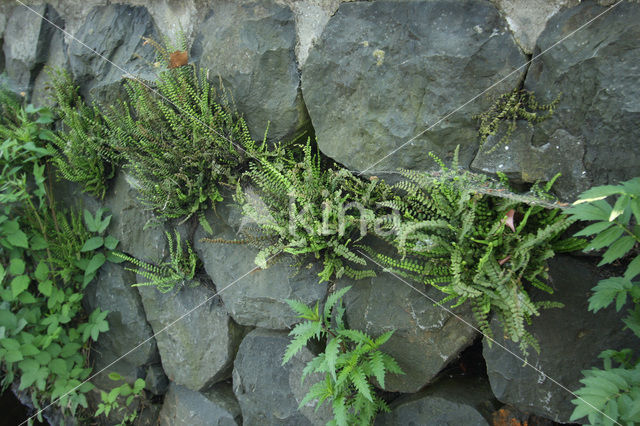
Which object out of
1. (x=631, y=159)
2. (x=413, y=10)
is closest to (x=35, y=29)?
(x=413, y=10)

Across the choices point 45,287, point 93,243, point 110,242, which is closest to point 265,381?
point 110,242

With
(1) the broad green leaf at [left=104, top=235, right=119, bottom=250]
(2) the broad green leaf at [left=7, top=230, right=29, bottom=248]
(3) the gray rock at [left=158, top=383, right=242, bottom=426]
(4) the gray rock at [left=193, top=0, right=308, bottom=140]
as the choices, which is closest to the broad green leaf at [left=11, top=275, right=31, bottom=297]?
(2) the broad green leaf at [left=7, top=230, right=29, bottom=248]

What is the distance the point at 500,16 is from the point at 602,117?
750 mm

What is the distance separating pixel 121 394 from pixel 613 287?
152 inches

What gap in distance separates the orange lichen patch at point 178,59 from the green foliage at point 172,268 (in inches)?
49.2

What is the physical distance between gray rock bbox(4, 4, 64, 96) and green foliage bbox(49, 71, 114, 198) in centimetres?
52

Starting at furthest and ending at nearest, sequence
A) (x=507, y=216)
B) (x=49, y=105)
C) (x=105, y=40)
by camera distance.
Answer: (x=49, y=105) → (x=105, y=40) → (x=507, y=216)

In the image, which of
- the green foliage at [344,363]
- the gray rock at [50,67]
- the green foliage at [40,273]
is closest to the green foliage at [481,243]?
the green foliage at [344,363]

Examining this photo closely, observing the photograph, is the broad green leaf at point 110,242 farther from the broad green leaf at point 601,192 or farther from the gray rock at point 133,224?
the broad green leaf at point 601,192

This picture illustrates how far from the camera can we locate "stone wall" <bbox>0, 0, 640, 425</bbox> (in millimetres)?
2311

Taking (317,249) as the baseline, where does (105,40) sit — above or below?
above

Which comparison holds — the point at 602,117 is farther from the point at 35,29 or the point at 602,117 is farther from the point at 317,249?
the point at 35,29

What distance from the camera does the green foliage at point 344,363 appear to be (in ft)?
8.34

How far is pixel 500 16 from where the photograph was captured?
95.4 inches
